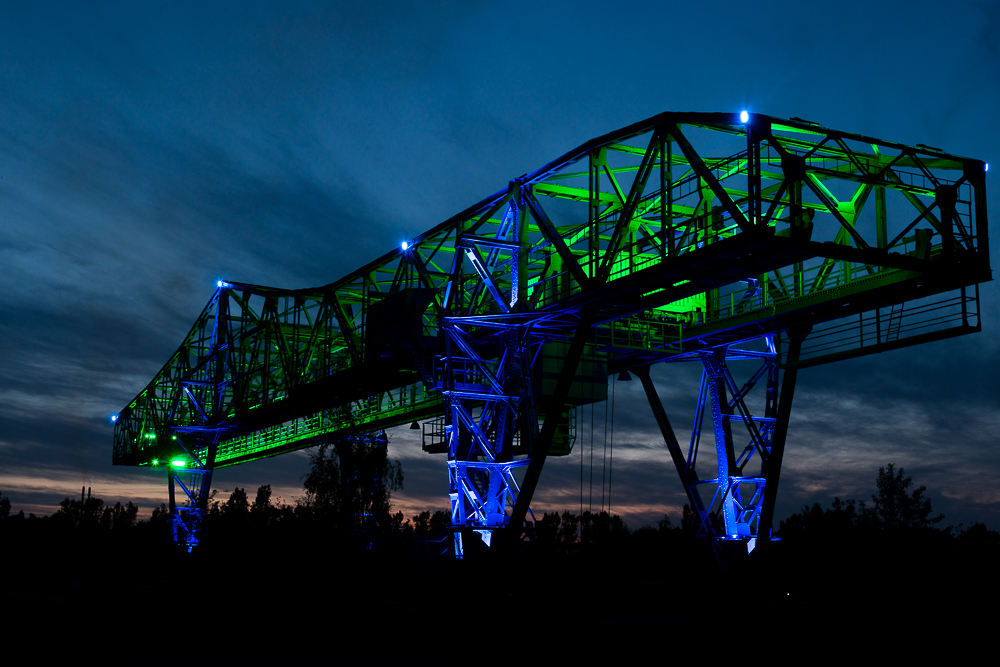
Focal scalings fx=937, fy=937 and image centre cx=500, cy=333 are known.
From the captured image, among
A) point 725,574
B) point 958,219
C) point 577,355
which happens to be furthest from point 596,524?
point 958,219

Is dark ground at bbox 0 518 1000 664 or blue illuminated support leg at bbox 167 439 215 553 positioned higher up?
blue illuminated support leg at bbox 167 439 215 553

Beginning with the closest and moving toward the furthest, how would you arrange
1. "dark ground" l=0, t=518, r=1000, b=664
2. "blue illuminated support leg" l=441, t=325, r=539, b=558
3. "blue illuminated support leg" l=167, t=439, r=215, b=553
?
"dark ground" l=0, t=518, r=1000, b=664
"blue illuminated support leg" l=441, t=325, r=539, b=558
"blue illuminated support leg" l=167, t=439, r=215, b=553

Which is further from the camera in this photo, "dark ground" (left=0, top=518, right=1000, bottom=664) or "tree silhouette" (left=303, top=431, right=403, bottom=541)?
"tree silhouette" (left=303, top=431, right=403, bottom=541)

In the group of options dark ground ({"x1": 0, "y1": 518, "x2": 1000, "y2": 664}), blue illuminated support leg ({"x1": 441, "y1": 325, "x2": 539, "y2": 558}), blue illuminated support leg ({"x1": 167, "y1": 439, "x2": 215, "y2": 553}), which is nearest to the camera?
dark ground ({"x1": 0, "y1": 518, "x2": 1000, "y2": 664})

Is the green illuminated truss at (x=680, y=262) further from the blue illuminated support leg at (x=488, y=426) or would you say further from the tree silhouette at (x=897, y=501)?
the tree silhouette at (x=897, y=501)

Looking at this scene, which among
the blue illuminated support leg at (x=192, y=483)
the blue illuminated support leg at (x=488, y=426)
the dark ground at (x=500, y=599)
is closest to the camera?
the dark ground at (x=500, y=599)

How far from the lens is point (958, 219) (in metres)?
25.7

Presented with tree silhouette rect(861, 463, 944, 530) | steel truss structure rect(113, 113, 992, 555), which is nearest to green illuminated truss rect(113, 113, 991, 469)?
steel truss structure rect(113, 113, 992, 555)

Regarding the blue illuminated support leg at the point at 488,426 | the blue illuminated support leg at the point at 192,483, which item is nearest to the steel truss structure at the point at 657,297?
the blue illuminated support leg at the point at 488,426

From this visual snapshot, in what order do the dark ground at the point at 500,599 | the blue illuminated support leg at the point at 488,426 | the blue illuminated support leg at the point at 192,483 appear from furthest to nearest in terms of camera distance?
1. the blue illuminated support leg at the point at 192,483
2. the blue illuminated support leg at the point at 488,426
3. the dark ground at the point at 500,599

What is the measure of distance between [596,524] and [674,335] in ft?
34.5

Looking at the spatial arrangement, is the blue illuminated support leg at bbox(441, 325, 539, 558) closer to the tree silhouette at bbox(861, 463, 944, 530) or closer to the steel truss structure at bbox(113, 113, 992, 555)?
the steel truss structure at bbox(113, 113, 992, 555)

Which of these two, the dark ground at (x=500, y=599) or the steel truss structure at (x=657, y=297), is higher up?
the steel truss structure at (x=657, y=297)

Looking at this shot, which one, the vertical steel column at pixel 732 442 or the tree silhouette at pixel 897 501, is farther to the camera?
the tree silhouette at pixel 897 501
